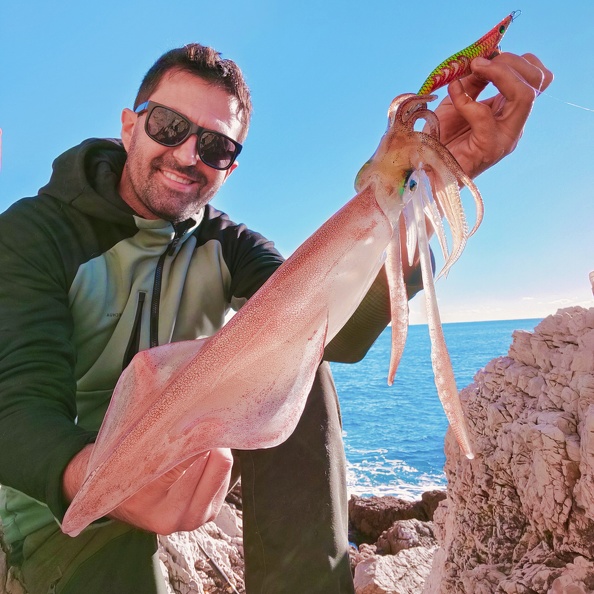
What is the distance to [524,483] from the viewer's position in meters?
1.98

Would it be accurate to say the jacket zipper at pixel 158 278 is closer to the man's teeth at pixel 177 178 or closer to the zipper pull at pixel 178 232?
the zipper pull at pixel 178 232

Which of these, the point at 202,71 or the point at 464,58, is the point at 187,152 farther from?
the point at 464,58

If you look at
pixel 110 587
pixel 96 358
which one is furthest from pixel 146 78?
pixel 110 587

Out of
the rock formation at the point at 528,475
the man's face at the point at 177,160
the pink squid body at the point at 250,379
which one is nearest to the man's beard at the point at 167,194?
the man's face at the point at 177,160

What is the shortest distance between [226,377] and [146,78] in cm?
237

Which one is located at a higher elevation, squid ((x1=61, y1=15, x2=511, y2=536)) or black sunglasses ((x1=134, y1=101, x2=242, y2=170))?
black sunglasses ((x1=134, y1=101, x2=242, y2=170))

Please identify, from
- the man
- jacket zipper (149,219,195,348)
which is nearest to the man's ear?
the man

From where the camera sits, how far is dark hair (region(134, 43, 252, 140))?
2.77m

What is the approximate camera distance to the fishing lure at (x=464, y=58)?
158cm

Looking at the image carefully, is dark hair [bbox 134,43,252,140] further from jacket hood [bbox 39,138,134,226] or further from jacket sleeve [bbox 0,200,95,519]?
jacket sleeve [bbox 0,200,95,519]

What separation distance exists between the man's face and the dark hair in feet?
0.16

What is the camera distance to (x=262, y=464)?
2189 millimetres

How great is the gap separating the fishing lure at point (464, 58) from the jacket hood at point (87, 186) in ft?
5.14

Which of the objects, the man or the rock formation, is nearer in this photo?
the man
